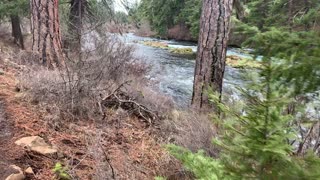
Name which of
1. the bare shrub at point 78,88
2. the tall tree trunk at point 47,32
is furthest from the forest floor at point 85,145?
the tall tree trunk at point 47,32

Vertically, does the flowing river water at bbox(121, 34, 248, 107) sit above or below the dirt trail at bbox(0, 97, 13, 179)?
below

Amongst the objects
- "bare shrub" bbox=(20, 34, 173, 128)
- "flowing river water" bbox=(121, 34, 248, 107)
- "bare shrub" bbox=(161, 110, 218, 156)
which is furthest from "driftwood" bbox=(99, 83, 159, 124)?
"flowing river water" bbox=(121, 34, 248, 107)

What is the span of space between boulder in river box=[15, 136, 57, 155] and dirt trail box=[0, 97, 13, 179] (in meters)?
0.16

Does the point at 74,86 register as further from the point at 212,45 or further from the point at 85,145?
the point at 212,45

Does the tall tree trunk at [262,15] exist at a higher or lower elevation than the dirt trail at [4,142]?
higher

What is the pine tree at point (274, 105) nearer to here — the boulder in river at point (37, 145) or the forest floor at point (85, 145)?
the forest floor at point (85, 145)

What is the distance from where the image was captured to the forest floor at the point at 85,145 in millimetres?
3939

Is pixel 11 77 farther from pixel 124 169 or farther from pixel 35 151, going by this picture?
pixel 124 169

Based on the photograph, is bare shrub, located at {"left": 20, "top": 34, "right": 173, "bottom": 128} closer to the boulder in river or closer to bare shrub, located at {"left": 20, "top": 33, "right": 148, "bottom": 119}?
bare shrub, located at {"left": 20, "top": 33, "right": 148, "bottom": 119}

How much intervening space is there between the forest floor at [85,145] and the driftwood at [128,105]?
0.19 m

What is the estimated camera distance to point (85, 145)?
15.6 feet

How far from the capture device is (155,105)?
720 centimetres

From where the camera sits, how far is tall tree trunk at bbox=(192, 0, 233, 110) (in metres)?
6.57

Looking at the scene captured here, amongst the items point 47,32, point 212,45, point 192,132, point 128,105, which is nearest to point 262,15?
point 192,132
